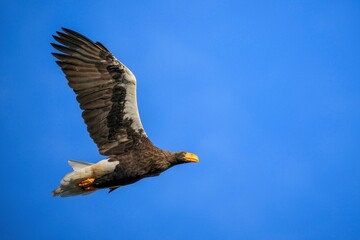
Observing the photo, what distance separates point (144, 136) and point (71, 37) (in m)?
2.98

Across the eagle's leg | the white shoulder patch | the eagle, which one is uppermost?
the eagle

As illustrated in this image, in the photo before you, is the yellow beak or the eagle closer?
the eagle

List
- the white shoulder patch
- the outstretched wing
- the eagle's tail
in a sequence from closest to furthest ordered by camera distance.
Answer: the eagle's tail < the white shoulder patch < the outstretched wing

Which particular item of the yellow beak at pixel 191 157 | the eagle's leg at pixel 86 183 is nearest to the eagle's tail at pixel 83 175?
the eagle's leg at pixel 86 183

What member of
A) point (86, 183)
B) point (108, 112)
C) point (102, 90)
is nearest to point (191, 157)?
point (108, 112)

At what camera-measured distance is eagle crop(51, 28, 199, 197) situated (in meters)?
10.8

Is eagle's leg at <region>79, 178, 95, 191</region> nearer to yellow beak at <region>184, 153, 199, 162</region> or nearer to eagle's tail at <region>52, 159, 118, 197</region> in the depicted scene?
eagle's tail at <region>52, 159, 118, 197</region>

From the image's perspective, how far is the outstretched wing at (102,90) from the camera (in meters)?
11.0

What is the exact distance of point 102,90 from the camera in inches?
435

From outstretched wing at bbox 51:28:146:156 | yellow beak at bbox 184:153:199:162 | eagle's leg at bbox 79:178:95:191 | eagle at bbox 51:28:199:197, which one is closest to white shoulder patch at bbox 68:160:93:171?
eagle at bbox 51:28:199:197

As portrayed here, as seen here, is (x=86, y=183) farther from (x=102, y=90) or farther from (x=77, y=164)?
(x=102, y=90)

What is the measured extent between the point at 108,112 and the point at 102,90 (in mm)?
551

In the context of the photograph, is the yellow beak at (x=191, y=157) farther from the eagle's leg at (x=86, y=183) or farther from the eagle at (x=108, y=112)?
the eagle's leg at (x=86, y=183)

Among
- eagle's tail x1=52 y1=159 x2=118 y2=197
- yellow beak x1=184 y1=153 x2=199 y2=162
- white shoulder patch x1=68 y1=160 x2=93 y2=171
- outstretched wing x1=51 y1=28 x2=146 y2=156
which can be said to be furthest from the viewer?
yellow beak x1=184 y1=153 x2=199 y2=162
